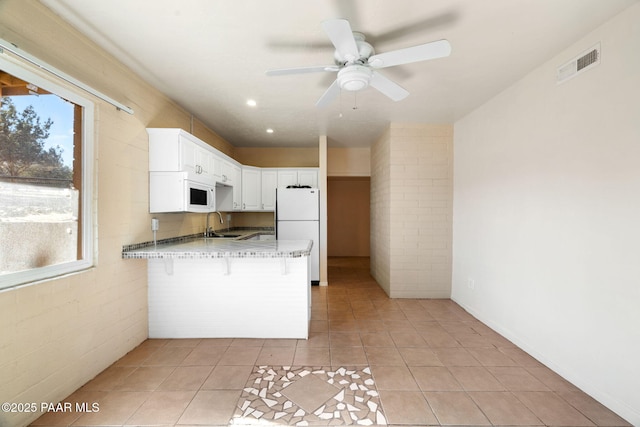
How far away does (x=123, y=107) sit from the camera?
7.45 feet

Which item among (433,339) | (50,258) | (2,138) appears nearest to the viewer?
(2,138)

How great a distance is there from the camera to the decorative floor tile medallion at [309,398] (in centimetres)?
165

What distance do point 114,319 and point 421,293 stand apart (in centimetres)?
378

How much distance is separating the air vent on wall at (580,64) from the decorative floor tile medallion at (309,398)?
113 inches

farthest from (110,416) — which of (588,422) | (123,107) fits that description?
(588,422)

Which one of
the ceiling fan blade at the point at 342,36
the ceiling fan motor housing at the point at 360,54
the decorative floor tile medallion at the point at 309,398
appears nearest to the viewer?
the ceiling fan blade at the point at 342,36

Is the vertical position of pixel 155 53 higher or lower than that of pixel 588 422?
higher

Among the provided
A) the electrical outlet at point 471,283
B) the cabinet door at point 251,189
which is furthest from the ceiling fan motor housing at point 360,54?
the cabinet door at point 251,189

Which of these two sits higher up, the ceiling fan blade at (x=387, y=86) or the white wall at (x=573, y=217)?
the ceiling fan blade at (x=387, y=86)

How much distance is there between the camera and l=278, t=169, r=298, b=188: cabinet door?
16.6 ft

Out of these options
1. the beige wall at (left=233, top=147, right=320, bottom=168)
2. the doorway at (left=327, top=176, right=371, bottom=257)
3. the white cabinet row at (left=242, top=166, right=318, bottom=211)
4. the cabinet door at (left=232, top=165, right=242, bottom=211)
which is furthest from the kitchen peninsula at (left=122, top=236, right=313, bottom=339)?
the doorway at (left=327, top=176, right=371, bottom=257)

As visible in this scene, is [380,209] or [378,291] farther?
[380,209]

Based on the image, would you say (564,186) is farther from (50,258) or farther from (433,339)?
(50,258)

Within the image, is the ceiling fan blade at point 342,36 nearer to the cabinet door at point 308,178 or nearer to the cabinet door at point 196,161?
the cabinet door at point 196,161
